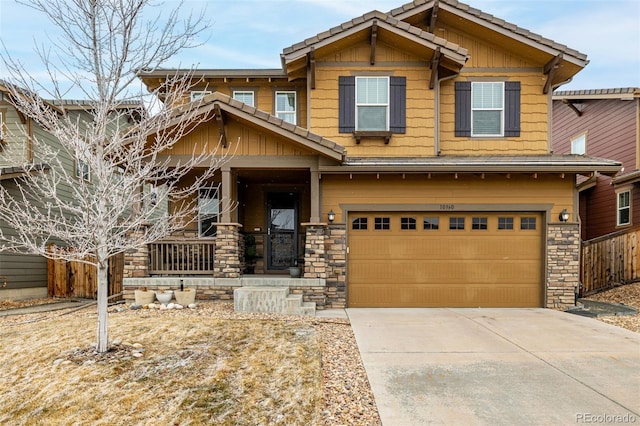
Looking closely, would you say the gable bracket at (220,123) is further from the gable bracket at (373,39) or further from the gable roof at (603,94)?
the gable roof at (603,94)

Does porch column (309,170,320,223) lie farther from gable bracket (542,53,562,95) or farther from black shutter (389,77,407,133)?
gable bracket (542,53,562,95)

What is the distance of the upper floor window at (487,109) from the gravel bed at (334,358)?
611 cm

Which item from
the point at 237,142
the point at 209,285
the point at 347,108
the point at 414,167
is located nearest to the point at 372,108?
the point at 347,108

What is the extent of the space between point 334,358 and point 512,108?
321 inches

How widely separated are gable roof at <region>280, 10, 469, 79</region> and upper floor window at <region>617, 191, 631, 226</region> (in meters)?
8.78

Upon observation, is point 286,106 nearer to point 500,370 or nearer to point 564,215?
point 564,215

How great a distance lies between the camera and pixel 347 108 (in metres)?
9.42

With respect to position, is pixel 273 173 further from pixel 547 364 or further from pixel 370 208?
pixel 547 364

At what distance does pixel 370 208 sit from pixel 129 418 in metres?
6.43

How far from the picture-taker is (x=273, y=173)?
9.44 metres

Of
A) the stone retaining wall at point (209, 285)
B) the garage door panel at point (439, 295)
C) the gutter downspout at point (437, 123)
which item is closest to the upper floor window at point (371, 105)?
the gutter downspout at point (437, 123)

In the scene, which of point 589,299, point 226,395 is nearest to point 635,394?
point 226,395

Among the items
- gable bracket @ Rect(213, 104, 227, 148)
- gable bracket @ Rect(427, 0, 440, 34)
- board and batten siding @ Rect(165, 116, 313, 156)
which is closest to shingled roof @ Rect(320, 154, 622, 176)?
board and batten siding @ Rect(165, 116, 313, 156)

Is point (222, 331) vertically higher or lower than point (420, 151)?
lower
